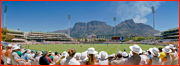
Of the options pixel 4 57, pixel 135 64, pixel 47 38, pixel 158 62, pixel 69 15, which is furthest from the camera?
pixel 47 38

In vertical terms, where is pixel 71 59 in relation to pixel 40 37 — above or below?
above

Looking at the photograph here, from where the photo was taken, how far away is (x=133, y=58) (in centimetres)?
369

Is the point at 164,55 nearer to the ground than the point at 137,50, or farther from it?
nearer to the ground

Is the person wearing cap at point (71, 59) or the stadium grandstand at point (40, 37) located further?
the stadium grandstand at point (40, 37)

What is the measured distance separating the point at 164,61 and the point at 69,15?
345 feet

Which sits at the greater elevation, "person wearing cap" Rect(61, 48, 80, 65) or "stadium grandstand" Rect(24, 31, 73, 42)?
"person wearing cap" Rect(61, 48, 80, 65)

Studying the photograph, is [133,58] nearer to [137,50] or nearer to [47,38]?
[137,50]

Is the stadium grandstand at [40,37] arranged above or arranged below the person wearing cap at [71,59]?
below

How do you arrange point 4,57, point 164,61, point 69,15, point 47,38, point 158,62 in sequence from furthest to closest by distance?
1. point 47,38
2. point 69,15
3. point 4,57
4. point 164,61
5. point 158,62

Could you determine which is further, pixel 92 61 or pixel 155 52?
pixel 155 52

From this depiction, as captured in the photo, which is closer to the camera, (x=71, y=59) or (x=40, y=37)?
(x=71, y=59)

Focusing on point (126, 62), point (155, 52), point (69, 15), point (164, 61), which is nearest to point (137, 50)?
point (126, 62)

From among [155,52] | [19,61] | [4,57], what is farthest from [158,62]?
[4,57]

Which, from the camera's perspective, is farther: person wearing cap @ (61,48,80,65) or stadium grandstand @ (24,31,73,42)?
stadium grandstand @ (24,31,73,42)
